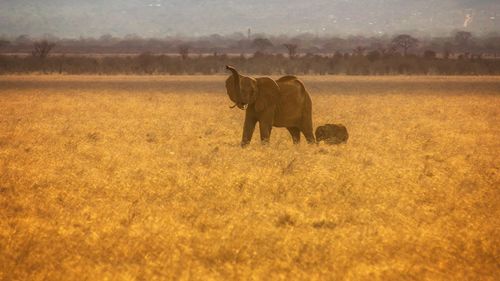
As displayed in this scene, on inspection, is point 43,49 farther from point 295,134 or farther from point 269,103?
point 269,103

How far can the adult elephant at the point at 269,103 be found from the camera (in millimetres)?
12078

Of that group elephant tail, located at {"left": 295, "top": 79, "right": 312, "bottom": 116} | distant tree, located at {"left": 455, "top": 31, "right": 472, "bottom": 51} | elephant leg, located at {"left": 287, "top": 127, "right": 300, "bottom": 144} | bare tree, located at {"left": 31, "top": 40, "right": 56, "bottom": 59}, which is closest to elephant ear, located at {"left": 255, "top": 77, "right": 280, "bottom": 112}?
elephant tail, located at {"left": 295, "top": 79, "right": 312, "bottom": 116}

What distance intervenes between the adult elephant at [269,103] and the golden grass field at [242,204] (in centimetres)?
41

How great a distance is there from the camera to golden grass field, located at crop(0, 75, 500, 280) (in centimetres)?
627

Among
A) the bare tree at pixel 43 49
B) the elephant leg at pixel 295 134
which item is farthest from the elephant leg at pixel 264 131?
the bare tree at pixel 43 49

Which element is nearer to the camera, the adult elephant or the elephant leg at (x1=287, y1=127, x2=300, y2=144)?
the adult elephant

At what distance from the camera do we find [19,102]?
24.0 meters

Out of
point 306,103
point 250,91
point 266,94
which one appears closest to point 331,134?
point 306,103

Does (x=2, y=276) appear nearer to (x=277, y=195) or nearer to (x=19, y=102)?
(x=277, y=195)

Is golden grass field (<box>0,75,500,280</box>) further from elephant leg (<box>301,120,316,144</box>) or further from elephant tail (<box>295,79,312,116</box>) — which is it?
elephant tail (<box>295,79,312,116</box>)

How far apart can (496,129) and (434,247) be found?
1107cm

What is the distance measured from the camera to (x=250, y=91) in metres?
12.1

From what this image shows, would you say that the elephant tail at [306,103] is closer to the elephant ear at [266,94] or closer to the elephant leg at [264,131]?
the elephant ear at [266,94]

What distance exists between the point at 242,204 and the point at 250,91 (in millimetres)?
4114
